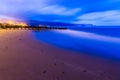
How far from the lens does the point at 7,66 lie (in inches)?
371

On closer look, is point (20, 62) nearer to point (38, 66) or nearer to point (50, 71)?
point (38, 66)

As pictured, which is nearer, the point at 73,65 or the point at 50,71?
the point at 50,71

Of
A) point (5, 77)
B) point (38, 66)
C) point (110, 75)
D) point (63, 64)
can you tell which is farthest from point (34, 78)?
point (110, 75)

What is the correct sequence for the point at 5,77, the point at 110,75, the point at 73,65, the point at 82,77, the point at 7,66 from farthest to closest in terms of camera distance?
the point at 73,65 < the point at 7,66 < the point at 110,75 < the point at 82,77 < the point at 5,77

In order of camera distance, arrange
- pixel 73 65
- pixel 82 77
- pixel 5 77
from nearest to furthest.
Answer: pixel 5 77 < pixel 82 77 < pixel 73 65

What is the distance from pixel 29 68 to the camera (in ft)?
30.1

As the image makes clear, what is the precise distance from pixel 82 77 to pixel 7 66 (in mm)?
4032

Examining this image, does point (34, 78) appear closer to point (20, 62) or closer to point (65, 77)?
point (65, 77)

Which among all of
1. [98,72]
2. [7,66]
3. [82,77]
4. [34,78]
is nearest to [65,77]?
[82,77]

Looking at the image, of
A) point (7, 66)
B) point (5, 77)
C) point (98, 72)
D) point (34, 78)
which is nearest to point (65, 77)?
point (34, 78)

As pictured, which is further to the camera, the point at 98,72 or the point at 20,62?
the point at 20,62

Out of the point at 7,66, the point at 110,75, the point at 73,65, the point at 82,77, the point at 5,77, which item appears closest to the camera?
the point at 5,77

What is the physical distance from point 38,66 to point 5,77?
91.5 inches

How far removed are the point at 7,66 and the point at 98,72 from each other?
4.77 m
